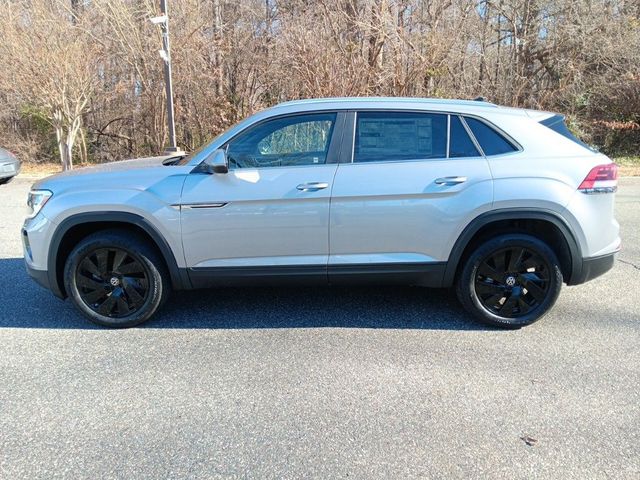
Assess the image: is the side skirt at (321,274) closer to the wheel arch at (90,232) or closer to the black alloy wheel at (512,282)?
the wheel arch at (90,232)

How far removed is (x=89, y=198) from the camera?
3.85 metres

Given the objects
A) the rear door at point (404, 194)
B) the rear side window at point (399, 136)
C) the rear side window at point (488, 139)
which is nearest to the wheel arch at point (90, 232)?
the rear door at point (404, 194)

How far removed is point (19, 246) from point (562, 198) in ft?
21.2

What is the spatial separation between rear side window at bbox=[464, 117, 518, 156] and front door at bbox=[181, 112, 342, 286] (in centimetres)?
109

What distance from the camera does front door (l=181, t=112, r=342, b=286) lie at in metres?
3.80

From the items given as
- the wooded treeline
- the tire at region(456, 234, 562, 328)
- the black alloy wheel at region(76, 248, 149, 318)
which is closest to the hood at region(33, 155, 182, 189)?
the black alloy wheel at region(76, 248, 149, 318)

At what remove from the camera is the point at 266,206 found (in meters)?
3.81

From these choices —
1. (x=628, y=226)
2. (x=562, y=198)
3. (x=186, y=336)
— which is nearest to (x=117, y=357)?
(x=186, y=336)

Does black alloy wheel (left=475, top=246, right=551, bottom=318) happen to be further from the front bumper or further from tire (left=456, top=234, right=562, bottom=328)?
the front bumper

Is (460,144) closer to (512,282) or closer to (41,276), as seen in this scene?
(512,282)

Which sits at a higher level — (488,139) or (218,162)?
(488,139)

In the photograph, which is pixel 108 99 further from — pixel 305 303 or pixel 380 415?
pixel 380 415

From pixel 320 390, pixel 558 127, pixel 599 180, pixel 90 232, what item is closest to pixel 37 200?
pixel 90 232

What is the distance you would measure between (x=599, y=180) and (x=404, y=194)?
5.03ft
